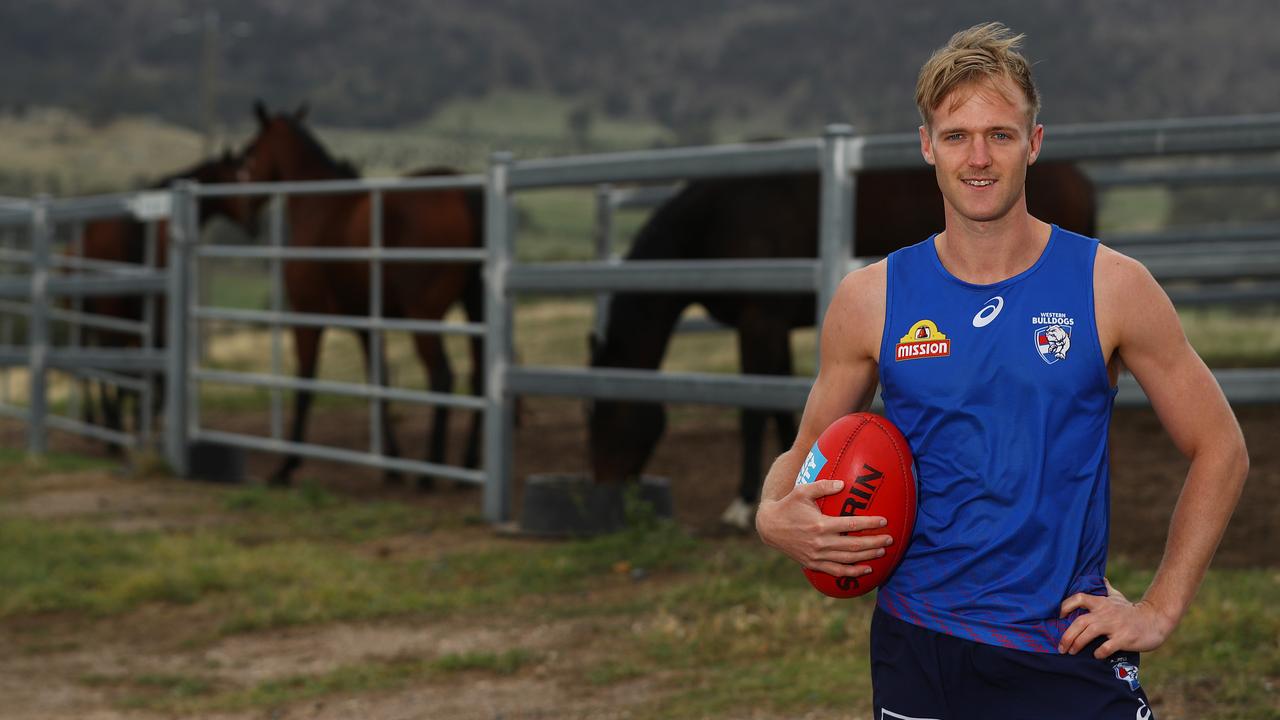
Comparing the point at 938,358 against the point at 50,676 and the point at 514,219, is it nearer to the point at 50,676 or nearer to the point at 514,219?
the point at 50,676

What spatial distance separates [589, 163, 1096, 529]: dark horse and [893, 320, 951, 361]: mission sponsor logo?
472cm

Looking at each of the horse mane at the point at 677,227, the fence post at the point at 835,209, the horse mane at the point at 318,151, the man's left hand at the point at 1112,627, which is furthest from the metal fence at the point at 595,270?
the man's left hand at the point at 1112,627

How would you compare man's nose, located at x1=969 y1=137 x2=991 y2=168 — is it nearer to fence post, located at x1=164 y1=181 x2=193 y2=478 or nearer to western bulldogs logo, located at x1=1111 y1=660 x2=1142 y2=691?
western bulldogs logo, located at x1=1111 y1=660 x2=1142 y2=691

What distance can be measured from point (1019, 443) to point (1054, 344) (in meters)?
0.15

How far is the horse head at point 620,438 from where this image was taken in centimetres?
716

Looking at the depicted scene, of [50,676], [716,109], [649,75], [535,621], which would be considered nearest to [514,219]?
[535,621]

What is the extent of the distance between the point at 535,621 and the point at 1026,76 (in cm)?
Result: 354

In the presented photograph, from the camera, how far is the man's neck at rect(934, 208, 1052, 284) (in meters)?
2.21

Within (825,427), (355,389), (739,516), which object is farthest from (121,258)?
(825,427)

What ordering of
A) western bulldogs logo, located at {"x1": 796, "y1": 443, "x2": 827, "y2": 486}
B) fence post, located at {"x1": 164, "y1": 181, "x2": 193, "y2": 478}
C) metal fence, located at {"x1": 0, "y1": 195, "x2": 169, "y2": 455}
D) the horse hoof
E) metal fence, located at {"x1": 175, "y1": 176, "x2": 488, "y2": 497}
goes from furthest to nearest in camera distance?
1. metal fence, located at {"x1": 0, "y1": 195, "x2": 169, "y2": 455}
2. fence post, located at {"x1": 164, "y1": 181, "x2": 193, "y2": 478}
3. metal fence, located at {"x1": 175, "y1": 176, "x2": 488, "y2": 497}
4. the horse hoof
5. western bulldogs logo, located at {"x1": 796, "y1": 443, "x2": 827, "y2": 486}

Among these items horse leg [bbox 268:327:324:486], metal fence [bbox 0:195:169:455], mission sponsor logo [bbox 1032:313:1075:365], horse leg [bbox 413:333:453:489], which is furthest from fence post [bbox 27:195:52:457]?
mission sponsor logo [bbox 1032:313:1075:365]

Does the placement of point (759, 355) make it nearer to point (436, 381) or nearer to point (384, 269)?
point (436, 381)

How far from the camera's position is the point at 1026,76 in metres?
2.18

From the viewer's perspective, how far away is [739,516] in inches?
270
